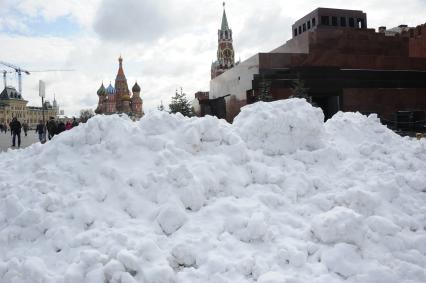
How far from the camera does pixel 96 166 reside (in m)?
5.24

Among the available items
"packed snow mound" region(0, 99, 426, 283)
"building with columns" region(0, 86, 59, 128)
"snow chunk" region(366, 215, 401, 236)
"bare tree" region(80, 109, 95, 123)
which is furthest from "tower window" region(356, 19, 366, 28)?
"building with columns" region(0, 86, 59, 128)

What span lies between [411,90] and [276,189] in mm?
24341

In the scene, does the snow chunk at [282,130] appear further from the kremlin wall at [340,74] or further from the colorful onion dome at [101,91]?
the colorful onion dome at [101,91]

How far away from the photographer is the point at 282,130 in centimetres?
662

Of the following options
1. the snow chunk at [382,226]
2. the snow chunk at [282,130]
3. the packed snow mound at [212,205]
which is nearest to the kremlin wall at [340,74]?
the snow chunk at [282,130]

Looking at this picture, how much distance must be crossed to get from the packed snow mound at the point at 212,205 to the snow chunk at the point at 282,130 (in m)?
0.02

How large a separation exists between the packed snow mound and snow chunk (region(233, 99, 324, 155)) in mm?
22

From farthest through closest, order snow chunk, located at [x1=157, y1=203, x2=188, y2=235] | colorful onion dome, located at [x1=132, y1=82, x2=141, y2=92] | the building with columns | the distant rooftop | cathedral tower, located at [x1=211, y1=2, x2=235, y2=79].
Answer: the building with columns < cathedral tower, located at [x1=211, y1=2, x2=235, y2=79] < colorful onion dome, located at [x1=132, y1=82, x2=141, y2=92] < the distant rooftop < snow chunk, located at [x1=157, y1=203, x2=188, y2=235]

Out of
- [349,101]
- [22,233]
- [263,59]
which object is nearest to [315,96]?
[349,101]

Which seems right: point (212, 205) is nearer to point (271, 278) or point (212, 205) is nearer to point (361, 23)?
point (271, 278)

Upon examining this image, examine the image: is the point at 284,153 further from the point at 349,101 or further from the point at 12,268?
the point at 349,101

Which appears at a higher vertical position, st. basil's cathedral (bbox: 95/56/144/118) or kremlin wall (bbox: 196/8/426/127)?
st. basil's cathedral (bbox: 95/56/144/118)

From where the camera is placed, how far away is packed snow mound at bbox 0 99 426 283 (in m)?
3.74

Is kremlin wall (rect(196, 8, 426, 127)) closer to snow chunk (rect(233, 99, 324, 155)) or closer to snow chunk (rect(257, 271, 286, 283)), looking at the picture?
snow chunk (rect(233, 99, 324, 155))
